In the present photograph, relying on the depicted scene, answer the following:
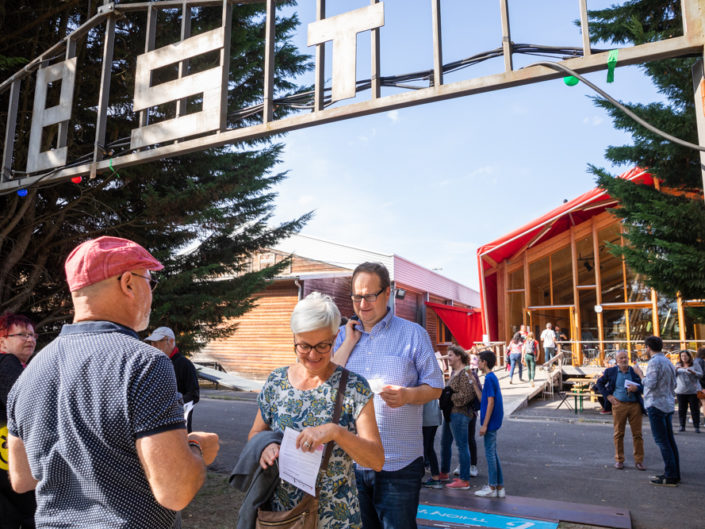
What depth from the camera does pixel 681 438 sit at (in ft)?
37.2

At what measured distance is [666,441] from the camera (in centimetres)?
730

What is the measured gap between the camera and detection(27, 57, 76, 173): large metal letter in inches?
176

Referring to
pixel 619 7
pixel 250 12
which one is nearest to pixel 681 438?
pixel 619 7

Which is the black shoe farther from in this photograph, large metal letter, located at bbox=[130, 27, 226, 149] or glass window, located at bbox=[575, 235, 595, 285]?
glass window, located at bbox=[575, 235, 595, 285]

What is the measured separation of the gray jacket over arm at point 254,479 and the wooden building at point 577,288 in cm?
2081

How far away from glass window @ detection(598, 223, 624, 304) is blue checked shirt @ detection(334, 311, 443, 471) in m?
22.4

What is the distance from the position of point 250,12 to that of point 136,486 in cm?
757

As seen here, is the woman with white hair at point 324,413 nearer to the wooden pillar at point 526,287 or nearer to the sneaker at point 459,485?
the sneaker at point 459,485

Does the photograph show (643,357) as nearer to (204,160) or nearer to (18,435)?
(204,160)

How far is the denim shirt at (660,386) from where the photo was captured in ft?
24.1

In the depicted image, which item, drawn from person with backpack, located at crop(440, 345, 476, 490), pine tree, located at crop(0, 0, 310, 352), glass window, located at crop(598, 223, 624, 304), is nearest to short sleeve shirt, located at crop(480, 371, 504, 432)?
person with backpack, located at crop(440, 345, 476, 490)

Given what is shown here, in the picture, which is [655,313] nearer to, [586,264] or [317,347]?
[586,264]

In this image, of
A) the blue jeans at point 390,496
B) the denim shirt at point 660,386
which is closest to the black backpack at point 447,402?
the denim shirt at point 660,386

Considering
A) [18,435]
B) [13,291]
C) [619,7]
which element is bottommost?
[18,435]
